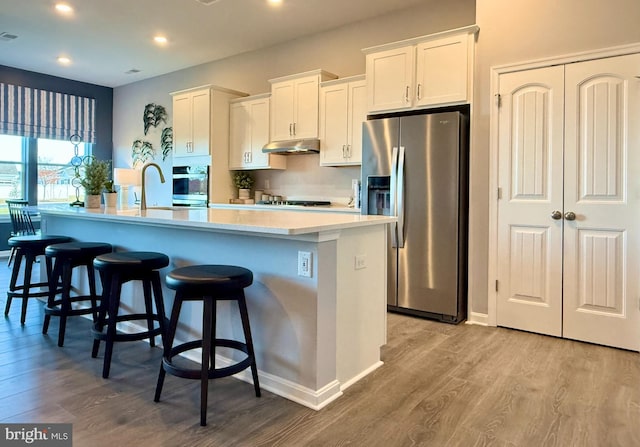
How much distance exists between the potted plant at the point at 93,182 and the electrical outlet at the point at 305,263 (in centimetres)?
237

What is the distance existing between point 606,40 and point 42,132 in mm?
7753

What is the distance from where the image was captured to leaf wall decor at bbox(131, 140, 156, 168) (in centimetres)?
746

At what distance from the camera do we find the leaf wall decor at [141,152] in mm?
7461

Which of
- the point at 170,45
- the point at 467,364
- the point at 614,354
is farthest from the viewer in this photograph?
the point at 170,45

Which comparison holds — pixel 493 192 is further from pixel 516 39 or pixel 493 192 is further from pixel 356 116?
pixel 356 116

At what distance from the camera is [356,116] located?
4699mm

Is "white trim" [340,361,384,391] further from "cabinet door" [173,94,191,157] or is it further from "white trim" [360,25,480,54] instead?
"cabinet door" [173,94,191,157]

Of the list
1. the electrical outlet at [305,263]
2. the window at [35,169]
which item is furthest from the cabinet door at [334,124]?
the window at [35,169]

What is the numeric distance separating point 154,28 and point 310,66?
6.26 ft

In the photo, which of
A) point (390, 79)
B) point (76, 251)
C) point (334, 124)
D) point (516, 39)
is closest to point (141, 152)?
point (334, 124)

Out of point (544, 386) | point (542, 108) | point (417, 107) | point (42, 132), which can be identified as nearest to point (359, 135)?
point (417, 107)

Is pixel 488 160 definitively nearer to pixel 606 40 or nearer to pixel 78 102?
pixel 606 40

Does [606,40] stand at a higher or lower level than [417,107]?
higher

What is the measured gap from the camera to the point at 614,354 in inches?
120
